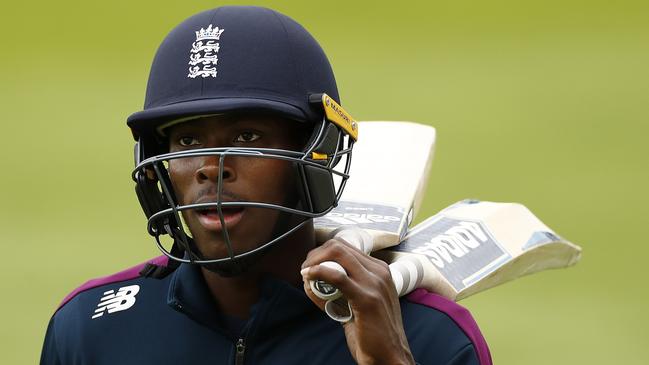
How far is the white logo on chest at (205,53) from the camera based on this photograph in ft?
5.25

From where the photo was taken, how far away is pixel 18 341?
312 cm

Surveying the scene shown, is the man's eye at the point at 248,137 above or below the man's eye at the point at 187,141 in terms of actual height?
above

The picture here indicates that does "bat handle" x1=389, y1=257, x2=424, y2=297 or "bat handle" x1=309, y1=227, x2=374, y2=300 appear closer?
"bat handle" x1=309, y1=227, x2=374, y2=300

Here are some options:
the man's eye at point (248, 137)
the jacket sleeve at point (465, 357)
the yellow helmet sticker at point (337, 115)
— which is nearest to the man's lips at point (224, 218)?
the man's eye at point (248, 137)

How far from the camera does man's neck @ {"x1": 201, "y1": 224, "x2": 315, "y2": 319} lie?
1635 mm

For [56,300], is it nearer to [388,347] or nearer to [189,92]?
[189,92]

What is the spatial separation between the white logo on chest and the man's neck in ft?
0.91

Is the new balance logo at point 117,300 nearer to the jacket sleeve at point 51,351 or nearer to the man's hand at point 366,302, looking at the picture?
the jacket sleeve at point 51,351

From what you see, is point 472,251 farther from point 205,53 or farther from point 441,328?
point 205,53

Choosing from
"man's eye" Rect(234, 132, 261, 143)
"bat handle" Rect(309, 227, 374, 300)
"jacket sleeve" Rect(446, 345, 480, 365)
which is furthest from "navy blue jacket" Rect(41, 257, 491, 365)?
"man's eye" Rect(234, 132, 261, 143)

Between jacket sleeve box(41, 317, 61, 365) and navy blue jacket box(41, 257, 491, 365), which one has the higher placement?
navy blue jacket box(41, 257, 491, 365)

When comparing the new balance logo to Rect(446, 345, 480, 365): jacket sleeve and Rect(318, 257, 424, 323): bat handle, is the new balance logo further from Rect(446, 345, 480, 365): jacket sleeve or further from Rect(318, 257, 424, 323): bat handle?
Rect(446, 345, 480, 365): jacket sleeve

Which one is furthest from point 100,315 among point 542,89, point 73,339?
point 542,89

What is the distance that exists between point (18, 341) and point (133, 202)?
545mm
